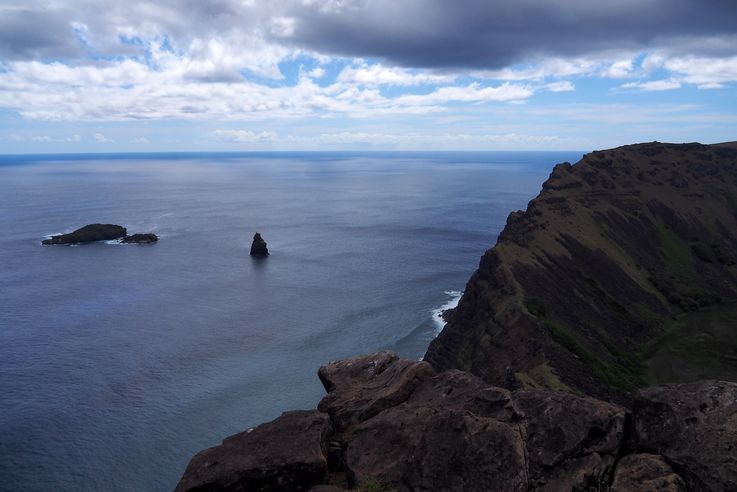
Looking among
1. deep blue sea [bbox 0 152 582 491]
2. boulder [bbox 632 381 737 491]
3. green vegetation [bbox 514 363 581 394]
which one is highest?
boulder [bbox 632 381 737 491]

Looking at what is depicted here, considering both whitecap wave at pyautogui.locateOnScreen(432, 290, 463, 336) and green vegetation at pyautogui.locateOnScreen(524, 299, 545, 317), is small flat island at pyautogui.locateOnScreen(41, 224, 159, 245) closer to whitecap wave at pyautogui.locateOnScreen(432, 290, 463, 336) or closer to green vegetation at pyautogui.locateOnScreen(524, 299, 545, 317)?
whitecap wave at pyautogui.locateOnScreen(432, 290, 463, 336)

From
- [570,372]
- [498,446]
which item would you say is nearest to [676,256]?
[570,372]

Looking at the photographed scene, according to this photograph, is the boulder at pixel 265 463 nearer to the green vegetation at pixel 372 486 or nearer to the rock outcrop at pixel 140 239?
the green vegetation at pixel 372 486

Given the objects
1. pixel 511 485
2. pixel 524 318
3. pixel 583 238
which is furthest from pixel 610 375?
pixel 511 485

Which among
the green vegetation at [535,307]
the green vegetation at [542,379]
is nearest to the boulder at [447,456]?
the green vegetation at [542,379]

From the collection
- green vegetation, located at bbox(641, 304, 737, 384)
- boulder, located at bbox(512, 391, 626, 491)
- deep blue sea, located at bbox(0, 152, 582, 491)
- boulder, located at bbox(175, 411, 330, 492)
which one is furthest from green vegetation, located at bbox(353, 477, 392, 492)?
green vegetation, located at bbox(641, 304, 737, 384)

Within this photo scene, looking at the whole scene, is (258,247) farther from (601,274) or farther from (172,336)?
(601,274)

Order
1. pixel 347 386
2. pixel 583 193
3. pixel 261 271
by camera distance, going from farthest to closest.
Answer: pixel 261 271 → pixel 583 193 → pixel 347 386

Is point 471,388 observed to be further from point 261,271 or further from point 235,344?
point 261,271
